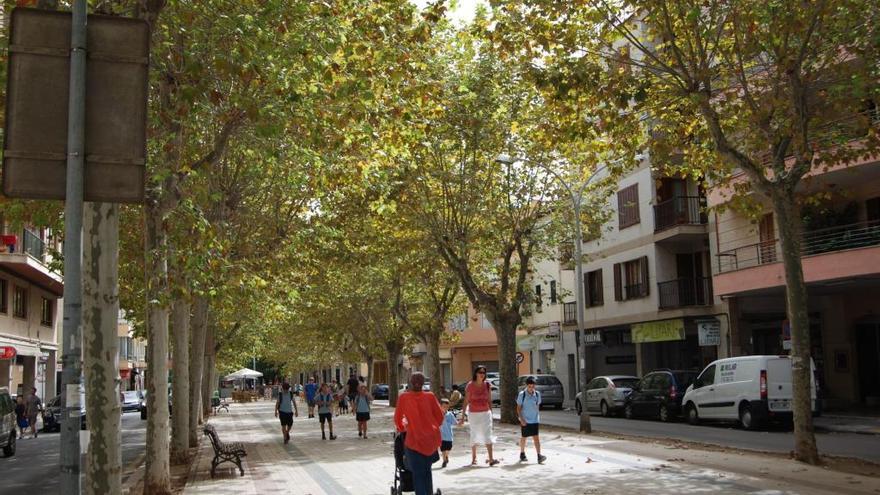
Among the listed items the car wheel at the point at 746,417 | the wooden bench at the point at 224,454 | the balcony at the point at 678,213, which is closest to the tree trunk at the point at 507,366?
the car wheel at the point at 746,417

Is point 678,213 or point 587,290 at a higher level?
point 678,213

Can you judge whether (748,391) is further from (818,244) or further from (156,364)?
(156,364)

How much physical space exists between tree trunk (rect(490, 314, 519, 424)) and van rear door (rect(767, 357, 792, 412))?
7521 mm

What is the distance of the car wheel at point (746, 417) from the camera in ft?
73.3

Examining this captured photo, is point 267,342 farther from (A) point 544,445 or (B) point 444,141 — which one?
(A) point 544,445

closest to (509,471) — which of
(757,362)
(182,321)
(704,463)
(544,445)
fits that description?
(704,463)

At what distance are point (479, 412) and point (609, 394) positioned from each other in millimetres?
17014

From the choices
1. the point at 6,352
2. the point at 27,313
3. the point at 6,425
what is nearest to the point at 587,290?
the point at 6,352

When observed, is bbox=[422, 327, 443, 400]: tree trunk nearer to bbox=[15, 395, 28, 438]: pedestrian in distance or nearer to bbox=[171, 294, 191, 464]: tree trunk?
bbox=[15, 395, 28, 438]: pedestrian in distance

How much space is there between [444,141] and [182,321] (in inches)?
360

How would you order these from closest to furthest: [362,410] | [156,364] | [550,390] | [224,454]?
[156,364]
[224,454]
[362,410]
[550,390]

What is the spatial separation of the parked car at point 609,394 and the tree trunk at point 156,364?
62.7 feet

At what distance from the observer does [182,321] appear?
17219 mm

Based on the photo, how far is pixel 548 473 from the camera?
13.5 m
